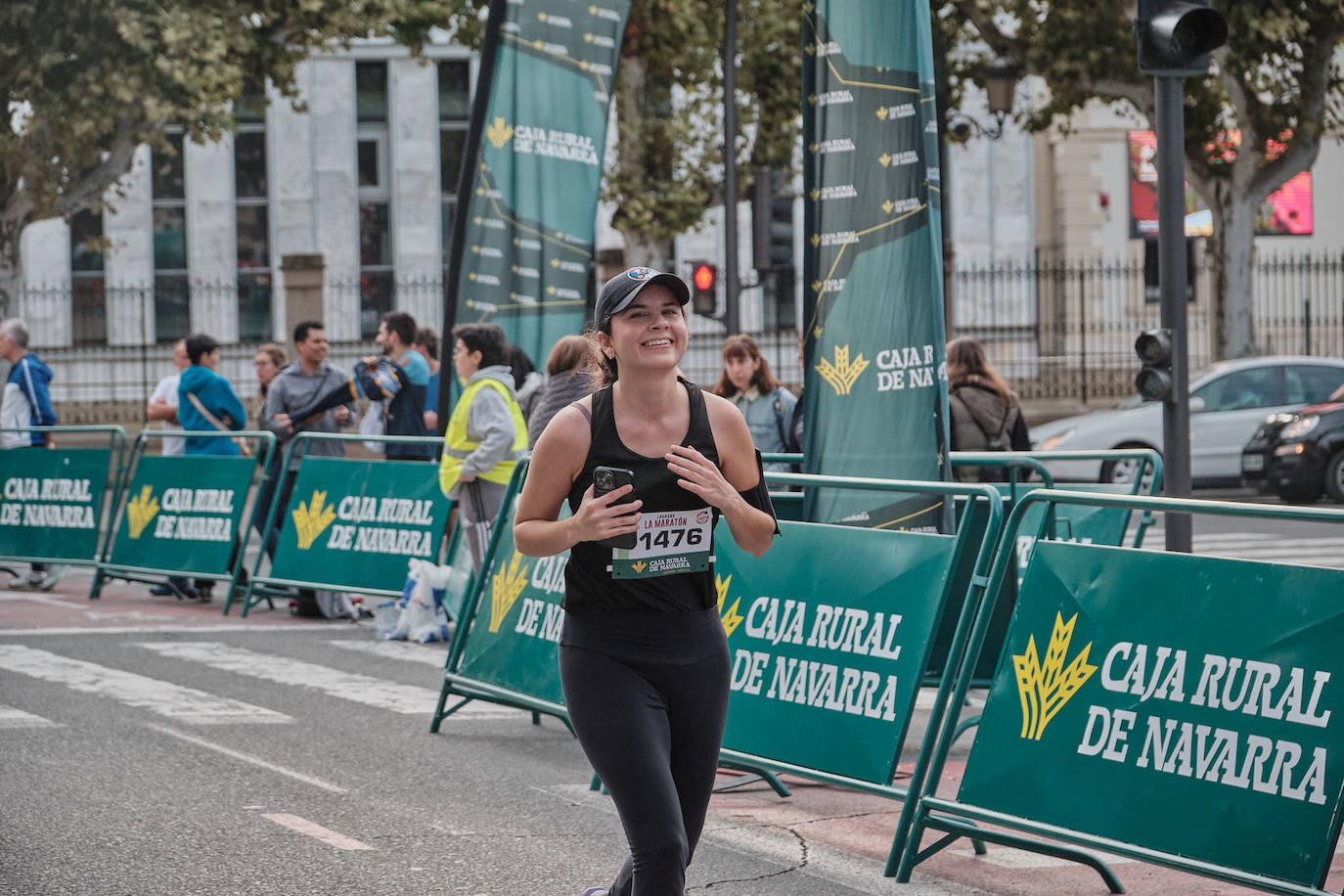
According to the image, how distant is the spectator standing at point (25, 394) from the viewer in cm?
1425

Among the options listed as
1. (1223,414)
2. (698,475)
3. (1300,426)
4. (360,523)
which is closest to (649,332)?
(698,475)

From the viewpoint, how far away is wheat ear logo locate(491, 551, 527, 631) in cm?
757

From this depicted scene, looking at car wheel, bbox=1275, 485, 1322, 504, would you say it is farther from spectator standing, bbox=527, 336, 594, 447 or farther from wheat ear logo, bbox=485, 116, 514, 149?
spectator standing, bbox=527, 336, 594, 447

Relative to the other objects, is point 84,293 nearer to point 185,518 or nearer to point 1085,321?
point 1085,321

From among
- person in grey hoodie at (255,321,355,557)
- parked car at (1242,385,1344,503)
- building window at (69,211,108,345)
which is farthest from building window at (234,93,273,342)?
person in grey hoodie at (255,321,355,557)

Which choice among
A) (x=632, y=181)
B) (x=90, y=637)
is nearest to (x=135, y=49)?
(x=632, y=181)

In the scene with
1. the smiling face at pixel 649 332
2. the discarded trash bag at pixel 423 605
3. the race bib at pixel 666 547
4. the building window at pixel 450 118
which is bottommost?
the discarded trash bag at pixel 423 605

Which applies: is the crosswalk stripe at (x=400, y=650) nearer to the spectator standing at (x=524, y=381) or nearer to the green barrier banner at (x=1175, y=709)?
the spectator standing at (x=524, y=381)

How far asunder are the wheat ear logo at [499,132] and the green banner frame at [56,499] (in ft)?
12.4

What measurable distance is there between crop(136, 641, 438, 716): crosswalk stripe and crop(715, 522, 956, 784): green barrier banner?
8.68ft

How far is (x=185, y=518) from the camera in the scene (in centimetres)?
1292

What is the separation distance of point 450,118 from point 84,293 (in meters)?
7.70

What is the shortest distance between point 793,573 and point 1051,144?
30830mm

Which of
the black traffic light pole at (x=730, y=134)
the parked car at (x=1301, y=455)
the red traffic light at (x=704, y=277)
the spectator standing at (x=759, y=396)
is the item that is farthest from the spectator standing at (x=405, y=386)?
the parked car at (x=1301, y=455)
